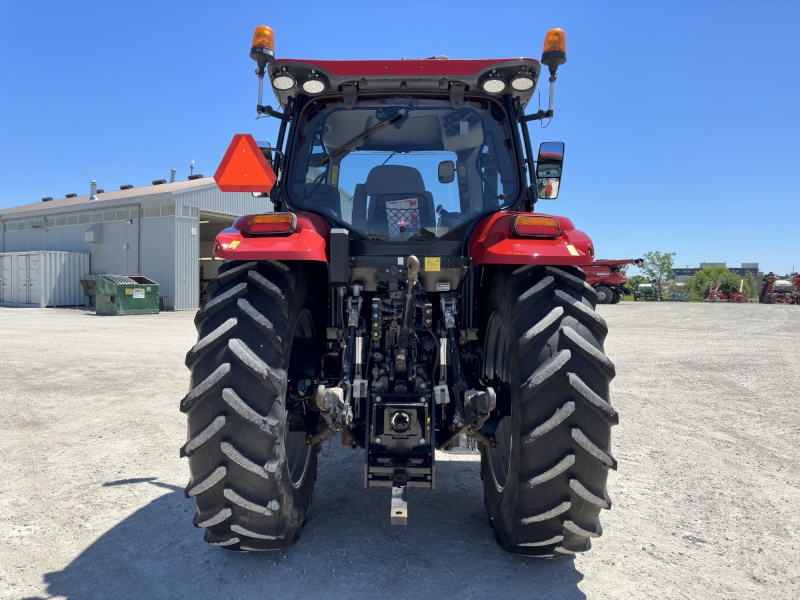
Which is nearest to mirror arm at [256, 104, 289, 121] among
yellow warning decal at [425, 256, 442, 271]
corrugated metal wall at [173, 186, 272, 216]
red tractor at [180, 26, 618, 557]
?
red tractor at [180, 26, 618, 557]

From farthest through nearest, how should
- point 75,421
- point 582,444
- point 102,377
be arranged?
point 102,377 < point 75,421 < point 582,444

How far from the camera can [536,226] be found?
2656 mm

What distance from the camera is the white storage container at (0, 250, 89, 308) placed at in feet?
81.1

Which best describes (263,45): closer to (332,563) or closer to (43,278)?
(332,563)

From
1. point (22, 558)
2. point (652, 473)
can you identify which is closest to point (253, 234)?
point (22, 558)

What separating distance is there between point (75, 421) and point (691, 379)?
8002 mm

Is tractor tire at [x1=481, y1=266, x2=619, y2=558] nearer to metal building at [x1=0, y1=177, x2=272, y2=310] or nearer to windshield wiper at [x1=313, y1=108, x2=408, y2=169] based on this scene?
windshield wiper at [x1=313, y1=108, x2=408, y2=169]

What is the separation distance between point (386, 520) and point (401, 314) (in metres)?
1.28

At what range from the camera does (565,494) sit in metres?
2.41

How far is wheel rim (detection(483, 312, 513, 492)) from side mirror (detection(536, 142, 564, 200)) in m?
1.06

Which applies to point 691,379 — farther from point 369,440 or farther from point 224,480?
point 224,480

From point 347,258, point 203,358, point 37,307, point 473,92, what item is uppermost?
point 473,92

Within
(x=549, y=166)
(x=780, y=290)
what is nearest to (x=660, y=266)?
(x=780, y=290)

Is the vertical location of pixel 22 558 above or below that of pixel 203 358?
below
